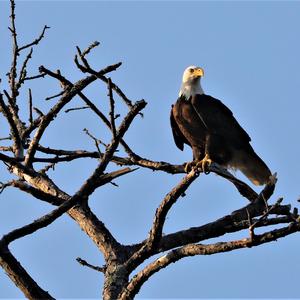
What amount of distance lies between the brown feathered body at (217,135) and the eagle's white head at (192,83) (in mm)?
251

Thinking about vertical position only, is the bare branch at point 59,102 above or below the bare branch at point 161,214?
above

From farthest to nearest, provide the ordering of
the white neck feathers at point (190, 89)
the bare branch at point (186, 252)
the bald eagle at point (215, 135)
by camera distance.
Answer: the white neck feathers at point (190, 89), the bald eagle at point (215, 135), the bare branch at point (186, 252)

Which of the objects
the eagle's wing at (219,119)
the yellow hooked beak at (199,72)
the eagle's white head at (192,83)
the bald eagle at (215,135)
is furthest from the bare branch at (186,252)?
the yellow hooked beak at (199,72)

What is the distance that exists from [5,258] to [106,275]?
942 millimetres

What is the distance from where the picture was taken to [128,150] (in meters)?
5.36

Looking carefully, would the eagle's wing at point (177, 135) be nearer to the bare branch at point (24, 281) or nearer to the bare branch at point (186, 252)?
the bare branch at point (186, 252)

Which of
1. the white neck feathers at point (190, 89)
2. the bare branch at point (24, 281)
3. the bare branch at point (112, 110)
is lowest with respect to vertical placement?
the bare branch at point (24, 281)

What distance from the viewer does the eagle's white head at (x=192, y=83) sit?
8.07 metres

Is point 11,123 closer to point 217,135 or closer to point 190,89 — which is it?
point 217,135

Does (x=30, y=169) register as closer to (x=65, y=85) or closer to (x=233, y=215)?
(x=65, y=85)

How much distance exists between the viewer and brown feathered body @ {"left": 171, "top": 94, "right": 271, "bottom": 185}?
7480mm

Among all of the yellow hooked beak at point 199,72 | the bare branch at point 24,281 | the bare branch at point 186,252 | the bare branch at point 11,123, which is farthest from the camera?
the yellow hooked beak at point 199,72

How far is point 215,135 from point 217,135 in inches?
1.1

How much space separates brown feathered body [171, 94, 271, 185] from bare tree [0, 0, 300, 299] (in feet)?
5.08
